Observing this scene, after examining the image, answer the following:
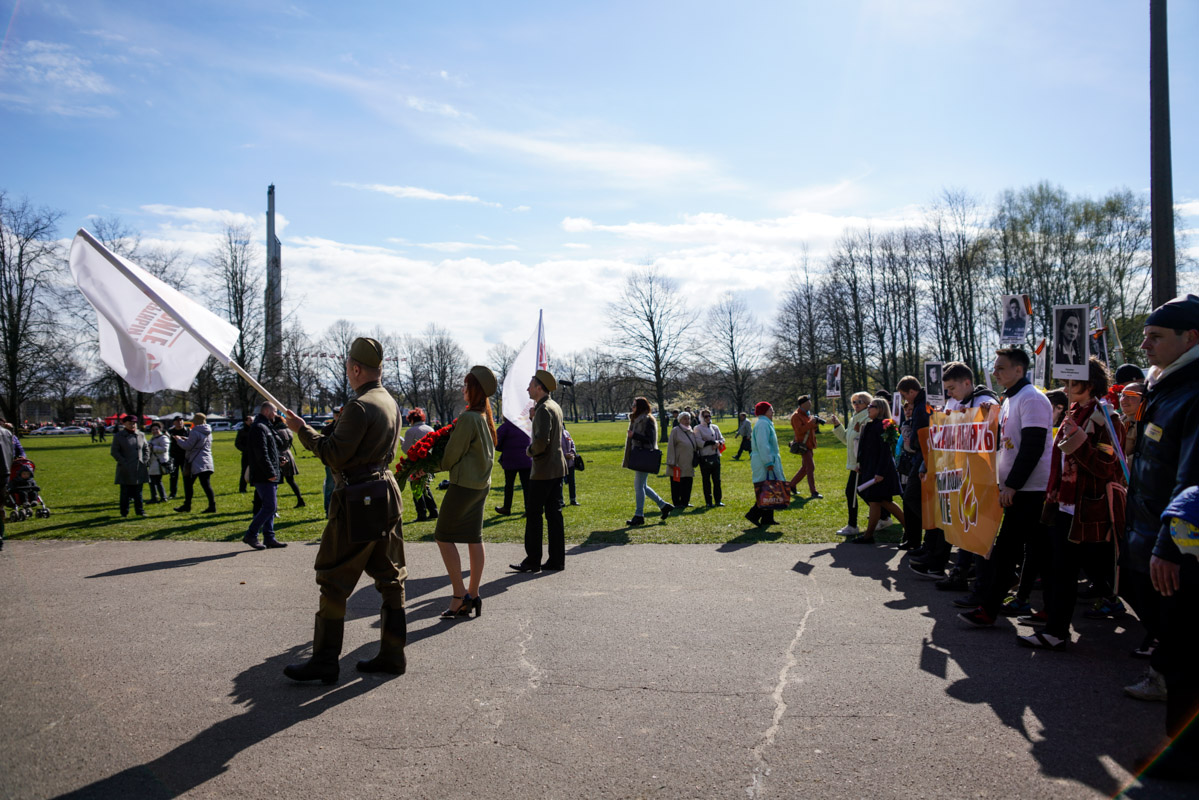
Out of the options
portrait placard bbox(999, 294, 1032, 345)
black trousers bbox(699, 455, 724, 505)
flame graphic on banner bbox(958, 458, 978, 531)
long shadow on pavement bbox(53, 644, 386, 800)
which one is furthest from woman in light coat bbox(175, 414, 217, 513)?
portrait placard bbox(999, 294, 1032, 345)

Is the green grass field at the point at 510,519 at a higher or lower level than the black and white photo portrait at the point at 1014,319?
lower

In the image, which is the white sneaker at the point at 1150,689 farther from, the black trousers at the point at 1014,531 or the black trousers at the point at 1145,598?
the black trousers at the point at 1014,531

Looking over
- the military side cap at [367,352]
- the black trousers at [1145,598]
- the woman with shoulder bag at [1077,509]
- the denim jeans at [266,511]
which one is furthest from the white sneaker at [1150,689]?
the denim jeans at [266,511]

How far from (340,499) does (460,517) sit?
4.98 ft

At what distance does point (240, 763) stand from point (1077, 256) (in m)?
51.8

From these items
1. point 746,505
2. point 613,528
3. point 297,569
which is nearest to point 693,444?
point 746,505

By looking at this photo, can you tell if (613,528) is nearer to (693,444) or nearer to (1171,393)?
(693,444)

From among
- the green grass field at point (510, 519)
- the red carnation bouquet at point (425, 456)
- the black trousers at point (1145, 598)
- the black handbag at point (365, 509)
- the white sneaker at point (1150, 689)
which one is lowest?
the green grass field at point (510, 519)

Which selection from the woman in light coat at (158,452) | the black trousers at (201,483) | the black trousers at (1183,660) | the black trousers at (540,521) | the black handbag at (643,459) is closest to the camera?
the black trousers at (1183,660)

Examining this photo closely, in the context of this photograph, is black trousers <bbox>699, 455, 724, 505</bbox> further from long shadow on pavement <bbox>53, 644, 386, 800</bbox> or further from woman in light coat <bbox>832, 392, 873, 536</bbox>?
long shadow on pavement <bbox>53, 644, 386, 800</bbox>

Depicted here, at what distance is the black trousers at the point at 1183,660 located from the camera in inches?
128

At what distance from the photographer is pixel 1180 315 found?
143 inches

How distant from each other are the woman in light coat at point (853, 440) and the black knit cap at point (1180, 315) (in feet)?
18.5

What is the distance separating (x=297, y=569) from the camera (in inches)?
333
